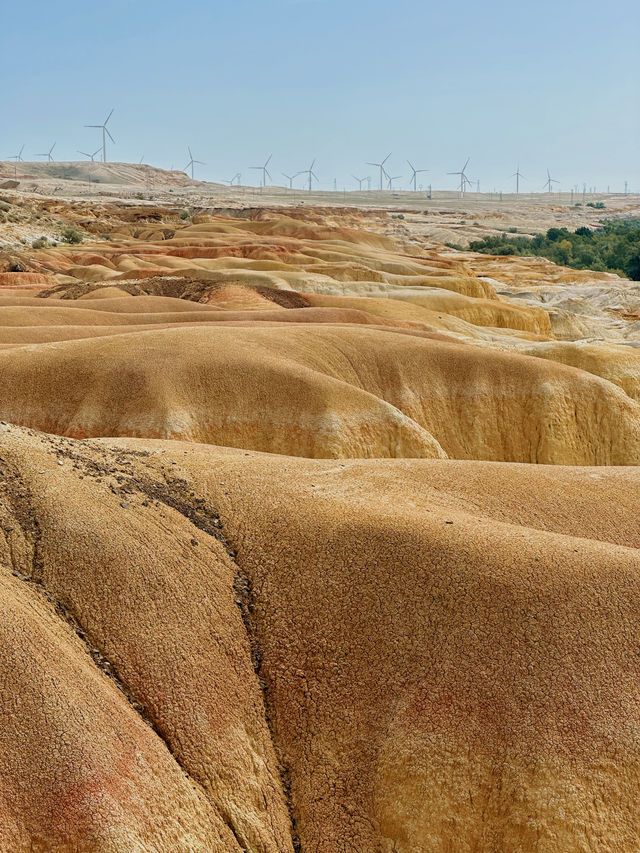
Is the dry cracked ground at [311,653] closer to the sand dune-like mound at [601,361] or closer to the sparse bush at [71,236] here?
the sand dune-like mound at [601,361]

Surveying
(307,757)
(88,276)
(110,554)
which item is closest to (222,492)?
(110,554)

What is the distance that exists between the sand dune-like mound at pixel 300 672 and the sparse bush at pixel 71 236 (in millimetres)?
69834

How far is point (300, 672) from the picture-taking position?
10867 millimetres

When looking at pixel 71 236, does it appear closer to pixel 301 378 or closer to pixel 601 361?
pixel 601 361

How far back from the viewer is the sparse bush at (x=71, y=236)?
78.4 metres

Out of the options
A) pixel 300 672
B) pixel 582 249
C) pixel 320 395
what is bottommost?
pixel 300 672

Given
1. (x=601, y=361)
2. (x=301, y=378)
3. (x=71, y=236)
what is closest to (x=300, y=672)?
(x=301, y=378)

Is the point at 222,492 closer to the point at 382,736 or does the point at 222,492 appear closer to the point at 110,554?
the point at 110,554

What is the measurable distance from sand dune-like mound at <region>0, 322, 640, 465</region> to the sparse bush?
180 ft

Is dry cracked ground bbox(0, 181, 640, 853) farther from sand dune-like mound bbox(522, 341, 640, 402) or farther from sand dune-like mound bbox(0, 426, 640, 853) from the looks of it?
sand dune-like mound bbox(522, 341, 640, 402)

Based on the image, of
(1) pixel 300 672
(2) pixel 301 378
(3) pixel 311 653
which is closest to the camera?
(1) pixel 300 672

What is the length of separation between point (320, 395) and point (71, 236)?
62980 mm

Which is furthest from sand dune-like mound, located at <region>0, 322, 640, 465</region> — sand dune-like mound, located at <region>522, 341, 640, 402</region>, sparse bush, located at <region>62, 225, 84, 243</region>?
sparse bush, located at <region>62, 225, 84, 243</region>

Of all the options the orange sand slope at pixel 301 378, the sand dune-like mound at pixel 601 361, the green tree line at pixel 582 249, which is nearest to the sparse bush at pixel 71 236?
the orange sand slope at pixel 301 378
